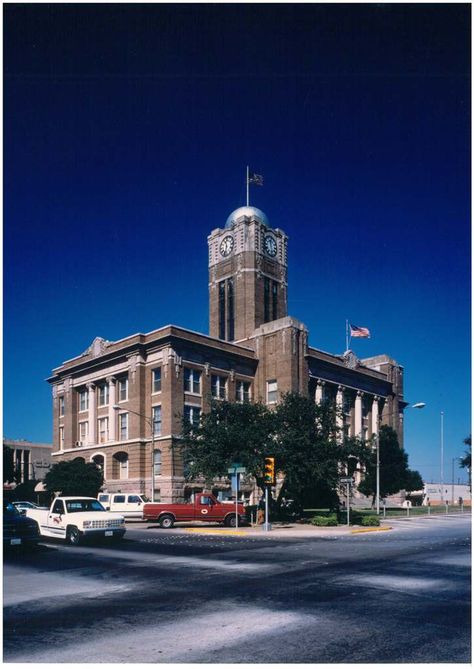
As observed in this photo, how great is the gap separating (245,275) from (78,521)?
49.9 m

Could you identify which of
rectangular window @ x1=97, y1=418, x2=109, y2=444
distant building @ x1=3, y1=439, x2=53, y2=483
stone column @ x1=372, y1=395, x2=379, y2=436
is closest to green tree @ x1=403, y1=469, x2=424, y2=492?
stone column @ x1=372, y1=395, x2=379, y2=436

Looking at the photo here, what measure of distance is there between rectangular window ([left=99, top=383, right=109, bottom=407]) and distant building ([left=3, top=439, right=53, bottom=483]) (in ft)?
123

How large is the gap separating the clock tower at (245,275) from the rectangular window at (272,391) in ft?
30.1

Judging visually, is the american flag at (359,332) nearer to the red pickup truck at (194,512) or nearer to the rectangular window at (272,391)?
the rectangular window at (272,391)

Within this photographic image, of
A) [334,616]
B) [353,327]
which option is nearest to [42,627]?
[334,616]

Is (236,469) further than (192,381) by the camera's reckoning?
No

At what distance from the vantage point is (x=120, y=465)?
2114 inches

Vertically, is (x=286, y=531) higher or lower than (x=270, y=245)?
lower

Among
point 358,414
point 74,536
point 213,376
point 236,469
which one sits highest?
point 213,376

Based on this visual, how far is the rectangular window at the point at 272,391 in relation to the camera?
192 ft

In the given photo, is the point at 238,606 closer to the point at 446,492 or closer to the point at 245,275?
the point at 245,275

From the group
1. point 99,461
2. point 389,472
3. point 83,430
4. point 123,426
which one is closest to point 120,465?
point 99,461

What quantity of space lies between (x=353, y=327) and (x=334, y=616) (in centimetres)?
4847

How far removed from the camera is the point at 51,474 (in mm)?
51594
